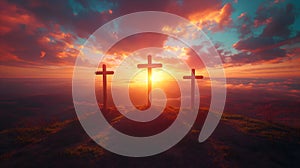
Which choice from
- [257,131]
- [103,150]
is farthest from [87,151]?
[257,131]

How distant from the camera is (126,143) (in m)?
8.64

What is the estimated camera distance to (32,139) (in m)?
9.61

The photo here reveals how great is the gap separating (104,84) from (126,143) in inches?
319

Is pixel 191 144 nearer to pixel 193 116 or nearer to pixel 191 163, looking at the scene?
pixel 191 163

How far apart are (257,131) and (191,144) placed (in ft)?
20.5

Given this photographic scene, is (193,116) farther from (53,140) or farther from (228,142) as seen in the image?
(53,140)

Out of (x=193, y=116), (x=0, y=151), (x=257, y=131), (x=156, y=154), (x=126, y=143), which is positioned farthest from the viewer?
(x=193, y=116)

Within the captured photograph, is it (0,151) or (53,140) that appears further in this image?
(53,140)

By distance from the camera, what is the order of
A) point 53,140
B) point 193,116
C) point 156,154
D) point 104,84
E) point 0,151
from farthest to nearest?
point 104,84, point 193,116, point 53,140, point 0,151, point 156,154

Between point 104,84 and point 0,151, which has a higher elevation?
point 104,84

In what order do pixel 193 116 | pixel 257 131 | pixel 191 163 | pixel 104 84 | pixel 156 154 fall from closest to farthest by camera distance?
pixel 191 163 → pixel 156 154 → pixel 257 131 → pixel 193 116 → pixel 104 84

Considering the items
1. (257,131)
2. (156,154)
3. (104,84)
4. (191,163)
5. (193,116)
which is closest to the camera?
(191,163)

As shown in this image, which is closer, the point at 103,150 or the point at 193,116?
the point at 103,150

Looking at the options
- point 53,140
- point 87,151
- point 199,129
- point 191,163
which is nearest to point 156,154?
point 191,163
